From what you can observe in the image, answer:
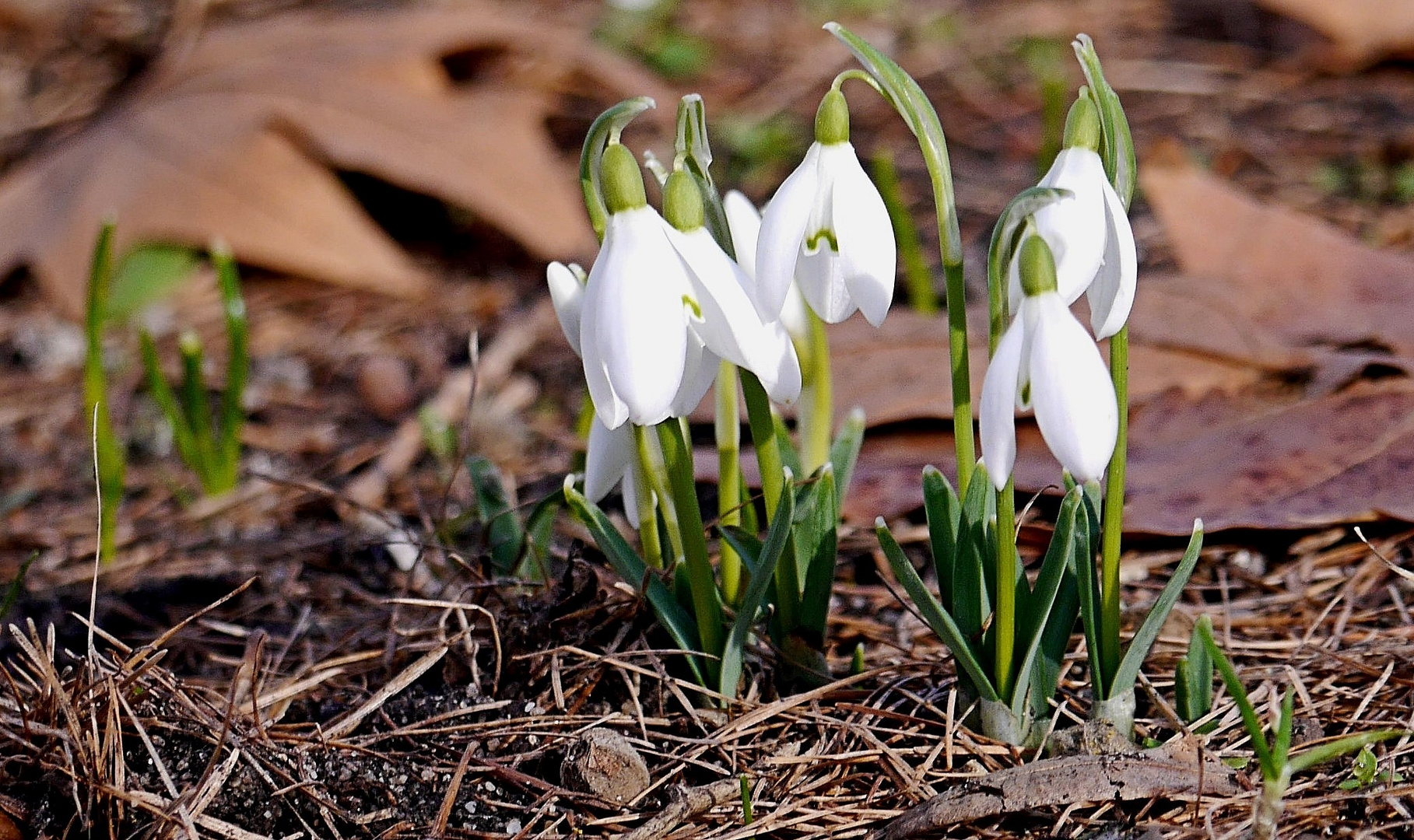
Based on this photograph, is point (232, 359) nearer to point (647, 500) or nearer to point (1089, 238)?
point (647, 500)

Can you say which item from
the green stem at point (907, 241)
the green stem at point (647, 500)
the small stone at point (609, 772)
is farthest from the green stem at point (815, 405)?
the green stem at point (907, 241)

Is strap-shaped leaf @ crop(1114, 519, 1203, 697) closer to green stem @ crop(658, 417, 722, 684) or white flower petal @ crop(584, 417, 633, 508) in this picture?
green stem @ crop(658, 417, 722, 684)

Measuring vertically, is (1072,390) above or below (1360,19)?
below

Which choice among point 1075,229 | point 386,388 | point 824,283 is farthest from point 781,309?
point 386,388

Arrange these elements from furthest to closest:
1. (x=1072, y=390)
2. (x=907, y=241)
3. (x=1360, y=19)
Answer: (x=1360, y=19)
(x=907, y=241)
(x=1072, y=390)

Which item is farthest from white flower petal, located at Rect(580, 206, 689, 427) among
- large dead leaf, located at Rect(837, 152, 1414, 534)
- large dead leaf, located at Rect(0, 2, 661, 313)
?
large dead leaf, located at Rect(0, 2, 661, 313)

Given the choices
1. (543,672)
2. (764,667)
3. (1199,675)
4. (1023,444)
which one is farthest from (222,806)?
(1023,444)
